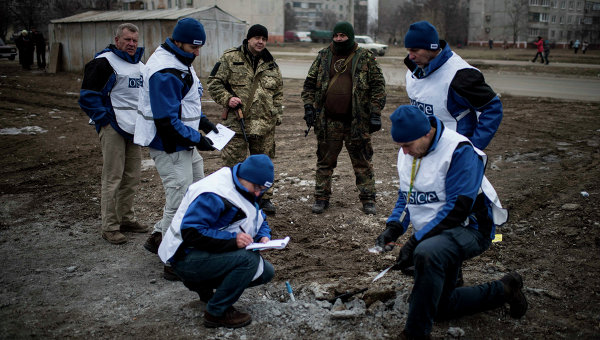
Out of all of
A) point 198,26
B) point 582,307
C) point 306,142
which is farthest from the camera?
point 306,142

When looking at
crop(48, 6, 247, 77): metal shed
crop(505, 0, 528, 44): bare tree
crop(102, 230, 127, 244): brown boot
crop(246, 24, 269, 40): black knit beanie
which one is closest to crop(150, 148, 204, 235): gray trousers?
crop(102, 230, 127, 244): brown boot

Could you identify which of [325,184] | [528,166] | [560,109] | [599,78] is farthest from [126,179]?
[599,78]

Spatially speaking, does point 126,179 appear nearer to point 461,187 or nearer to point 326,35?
point 461,187

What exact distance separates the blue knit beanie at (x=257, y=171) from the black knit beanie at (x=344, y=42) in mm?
2910

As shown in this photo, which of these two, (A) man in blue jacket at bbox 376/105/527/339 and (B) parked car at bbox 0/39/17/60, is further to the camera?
(B) parked car at bbox 0/39/17/60

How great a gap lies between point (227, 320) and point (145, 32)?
1895cm

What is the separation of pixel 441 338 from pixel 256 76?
3.80m

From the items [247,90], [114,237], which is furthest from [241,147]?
[114,237]

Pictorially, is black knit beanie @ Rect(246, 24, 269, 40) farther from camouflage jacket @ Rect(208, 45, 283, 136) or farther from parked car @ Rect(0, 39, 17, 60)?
parked car @ Rect(0, 39, 17, 60)

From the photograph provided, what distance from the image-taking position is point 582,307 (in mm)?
3928

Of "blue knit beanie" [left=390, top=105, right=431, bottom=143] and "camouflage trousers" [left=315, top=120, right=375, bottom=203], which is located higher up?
"blue knit beanie" [left=390, top=105, right=431, bottom=143]

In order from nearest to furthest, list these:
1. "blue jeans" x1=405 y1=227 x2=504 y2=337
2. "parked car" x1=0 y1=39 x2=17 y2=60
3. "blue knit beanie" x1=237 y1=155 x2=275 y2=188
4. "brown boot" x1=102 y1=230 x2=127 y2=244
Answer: "blue jeans" x1=405 y1=227 x2=504 y2=337 → "blue knit beanie" x1=237 y1=155 x2=275 y2=188 → "brown boot" x1=102 y1=230 x2=127 y2=244 → "parked car" x1=0 y1=39 x2=17 y2=60

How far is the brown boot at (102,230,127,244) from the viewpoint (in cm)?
538

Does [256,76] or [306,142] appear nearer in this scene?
[256,76]
